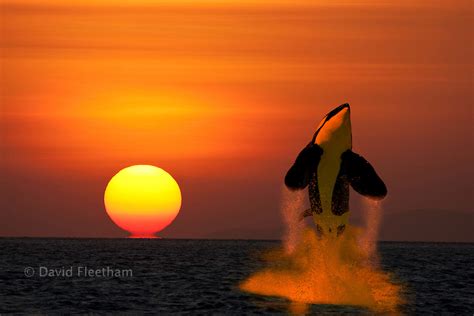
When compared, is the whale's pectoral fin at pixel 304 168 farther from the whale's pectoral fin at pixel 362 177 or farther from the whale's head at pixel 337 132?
the whale's pectoral fin at pixel 362 177

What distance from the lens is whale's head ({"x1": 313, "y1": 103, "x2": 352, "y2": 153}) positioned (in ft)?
127

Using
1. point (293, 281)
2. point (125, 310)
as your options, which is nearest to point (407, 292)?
point (293, 281)

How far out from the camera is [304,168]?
38.4 m

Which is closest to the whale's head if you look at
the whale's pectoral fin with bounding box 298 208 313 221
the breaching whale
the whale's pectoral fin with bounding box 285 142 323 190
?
the breaching whale

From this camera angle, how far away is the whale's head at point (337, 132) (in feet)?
127

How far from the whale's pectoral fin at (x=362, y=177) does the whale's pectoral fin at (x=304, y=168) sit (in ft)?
3.96

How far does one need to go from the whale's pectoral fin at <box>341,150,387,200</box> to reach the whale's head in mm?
467

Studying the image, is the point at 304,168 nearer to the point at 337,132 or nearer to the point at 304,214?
the point at 337,132

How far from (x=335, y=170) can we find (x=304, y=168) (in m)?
1.59

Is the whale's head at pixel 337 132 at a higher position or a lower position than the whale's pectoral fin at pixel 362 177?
higher

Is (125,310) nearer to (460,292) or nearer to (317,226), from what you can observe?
(317,226)

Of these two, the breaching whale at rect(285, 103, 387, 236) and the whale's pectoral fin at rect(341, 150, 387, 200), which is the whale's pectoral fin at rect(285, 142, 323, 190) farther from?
the whale's pectoral fin at rect(341, 150, 387, 200)

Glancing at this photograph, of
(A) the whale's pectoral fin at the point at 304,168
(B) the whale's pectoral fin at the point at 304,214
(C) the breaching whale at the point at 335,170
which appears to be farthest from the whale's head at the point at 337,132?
(B) the whale's pectoral fin at the point at 304,214

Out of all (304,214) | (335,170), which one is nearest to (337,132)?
(335,170)
